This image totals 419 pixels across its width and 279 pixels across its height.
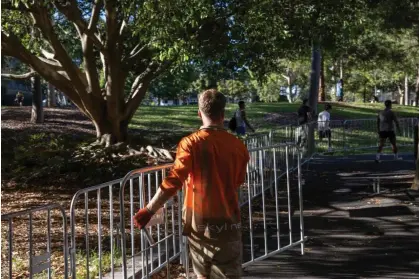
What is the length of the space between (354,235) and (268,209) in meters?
2.86

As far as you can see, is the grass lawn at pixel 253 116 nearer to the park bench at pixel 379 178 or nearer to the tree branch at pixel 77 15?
the tree branch at pixel 77 15

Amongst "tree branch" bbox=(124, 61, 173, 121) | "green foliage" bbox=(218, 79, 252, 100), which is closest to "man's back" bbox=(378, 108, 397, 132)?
"tree branch" bbox=(124, 61, 173, 121)

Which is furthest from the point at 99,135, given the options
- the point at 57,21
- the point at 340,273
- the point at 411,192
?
the point at 340,273

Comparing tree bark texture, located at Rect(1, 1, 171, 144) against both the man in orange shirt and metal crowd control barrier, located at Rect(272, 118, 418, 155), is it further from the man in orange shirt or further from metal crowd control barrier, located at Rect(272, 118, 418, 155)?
the man in orange shirt

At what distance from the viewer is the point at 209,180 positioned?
4.66 meters

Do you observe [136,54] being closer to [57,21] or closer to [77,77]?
[77,77]

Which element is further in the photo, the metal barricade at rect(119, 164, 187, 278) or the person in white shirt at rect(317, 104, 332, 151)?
the person in white shirt at rect(317, 104, 332, 151)

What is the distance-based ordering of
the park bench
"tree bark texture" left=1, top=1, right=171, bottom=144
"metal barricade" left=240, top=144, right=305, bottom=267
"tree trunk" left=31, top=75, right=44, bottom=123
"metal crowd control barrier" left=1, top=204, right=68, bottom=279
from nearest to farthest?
"metal crowd control barrier" left=1, top=204, right=68, bottom=279, "metal barricade" left=240, top=144, right=305, bottom=267, the park bench, "tree bark texture" left=1, top=1, right=171, bottom=144, "tree trunk" left=31, top=75, right=44, bottom=123

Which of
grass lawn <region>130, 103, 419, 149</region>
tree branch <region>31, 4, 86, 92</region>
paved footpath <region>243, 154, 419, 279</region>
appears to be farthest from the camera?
grass lawn <region>130, 103, 419, 149</region>

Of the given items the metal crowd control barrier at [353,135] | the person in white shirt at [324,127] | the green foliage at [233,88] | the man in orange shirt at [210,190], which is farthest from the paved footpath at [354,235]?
the green foliage at [233,88]

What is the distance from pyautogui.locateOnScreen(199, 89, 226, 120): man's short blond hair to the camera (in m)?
4.69

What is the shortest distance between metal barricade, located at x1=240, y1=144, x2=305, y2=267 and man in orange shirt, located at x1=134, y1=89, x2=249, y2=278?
2.61m

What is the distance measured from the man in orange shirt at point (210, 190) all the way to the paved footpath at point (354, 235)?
246cm

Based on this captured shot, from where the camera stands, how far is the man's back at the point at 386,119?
60.3 feet
